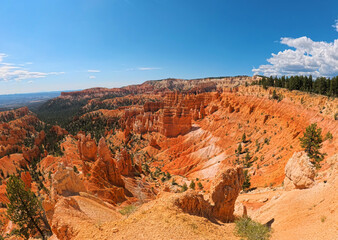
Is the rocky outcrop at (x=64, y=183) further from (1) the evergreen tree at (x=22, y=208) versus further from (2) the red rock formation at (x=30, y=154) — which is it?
(2) the red rock formation at (x=30, y=154)

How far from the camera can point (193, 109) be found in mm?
85938

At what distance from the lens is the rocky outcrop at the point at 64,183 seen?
1662cm

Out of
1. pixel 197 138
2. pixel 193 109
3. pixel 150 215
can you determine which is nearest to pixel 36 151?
pixel 197 138

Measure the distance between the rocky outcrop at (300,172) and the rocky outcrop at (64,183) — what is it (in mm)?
23044

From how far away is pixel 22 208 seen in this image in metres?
14.5

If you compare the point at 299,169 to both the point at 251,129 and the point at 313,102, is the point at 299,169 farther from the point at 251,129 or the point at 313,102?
the point at 251,129

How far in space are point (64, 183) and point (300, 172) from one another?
2402 cm

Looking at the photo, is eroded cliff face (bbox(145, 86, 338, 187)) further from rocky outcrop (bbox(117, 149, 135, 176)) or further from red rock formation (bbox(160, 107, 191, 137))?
rocky outcrop (bbox(117, 149, 135, 176))

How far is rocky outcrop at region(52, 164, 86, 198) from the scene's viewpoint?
16.6 meters

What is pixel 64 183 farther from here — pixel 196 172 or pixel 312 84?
pixel 312 84

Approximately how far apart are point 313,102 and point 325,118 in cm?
818

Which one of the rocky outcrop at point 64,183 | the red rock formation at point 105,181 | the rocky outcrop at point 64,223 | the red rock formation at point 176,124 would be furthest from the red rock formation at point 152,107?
the rocky outcrop at point 64,223

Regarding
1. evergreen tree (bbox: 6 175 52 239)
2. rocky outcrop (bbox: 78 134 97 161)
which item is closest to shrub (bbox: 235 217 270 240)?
evergreen tree (bbox: 6 175 52 239)

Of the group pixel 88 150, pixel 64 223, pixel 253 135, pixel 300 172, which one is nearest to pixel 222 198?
pixel 300 172
